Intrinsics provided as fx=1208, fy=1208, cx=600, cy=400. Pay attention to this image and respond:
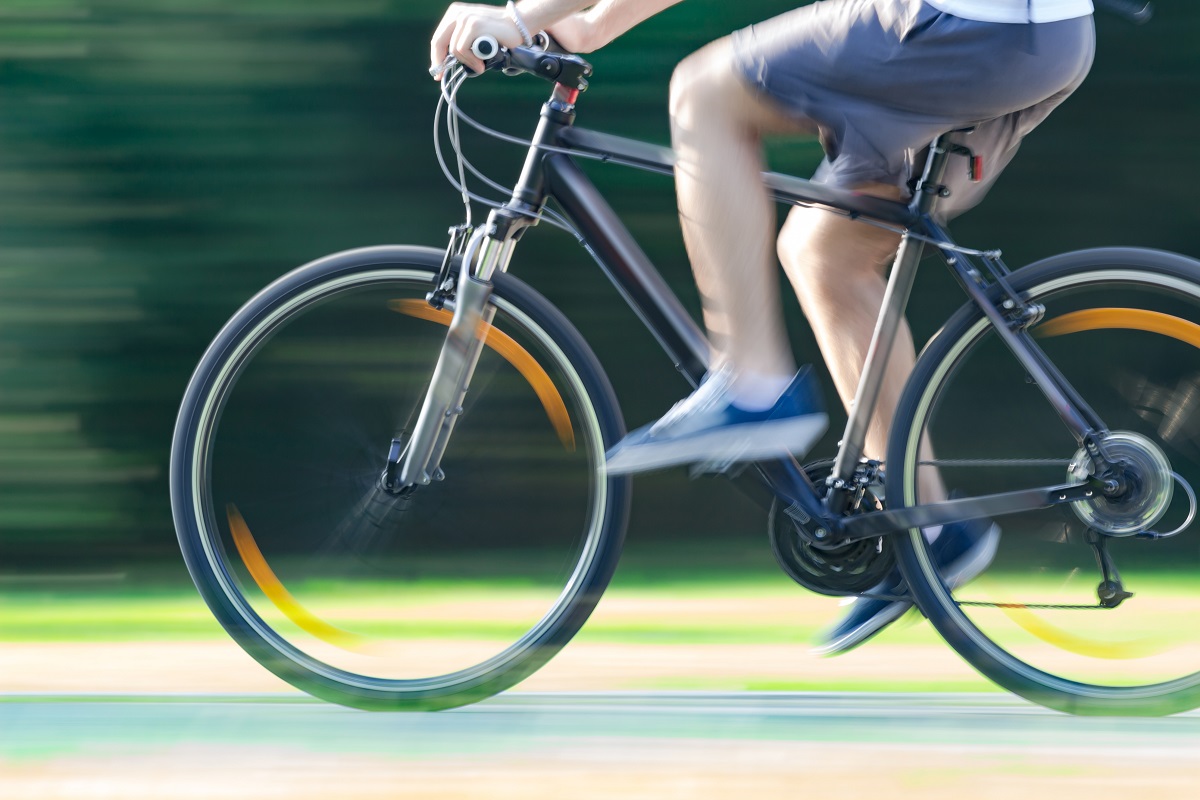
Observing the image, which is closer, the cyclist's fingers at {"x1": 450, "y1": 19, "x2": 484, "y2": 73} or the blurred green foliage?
the cyclist's fingers at {"x1": 450, "y1": 19, "x2": 484, "y2": 73}

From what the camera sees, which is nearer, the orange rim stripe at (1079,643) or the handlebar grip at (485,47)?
the handlebar grip at (485,47)

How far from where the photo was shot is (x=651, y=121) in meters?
3.05

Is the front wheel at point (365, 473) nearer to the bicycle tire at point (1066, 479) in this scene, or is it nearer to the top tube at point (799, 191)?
the top tube at point (799, 191)

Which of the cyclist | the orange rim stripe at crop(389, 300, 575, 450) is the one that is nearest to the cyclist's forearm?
the cyclist

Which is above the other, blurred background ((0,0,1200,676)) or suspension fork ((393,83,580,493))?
blurred background ((0,0,1200,676))

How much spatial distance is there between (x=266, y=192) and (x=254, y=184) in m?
0.04

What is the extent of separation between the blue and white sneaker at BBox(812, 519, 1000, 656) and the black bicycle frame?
86mm

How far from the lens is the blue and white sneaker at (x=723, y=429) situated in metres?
2.00

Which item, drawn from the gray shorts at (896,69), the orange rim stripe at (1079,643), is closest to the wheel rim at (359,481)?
the gray shorts at (896,69)

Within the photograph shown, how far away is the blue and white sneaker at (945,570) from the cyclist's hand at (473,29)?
117 centimetres

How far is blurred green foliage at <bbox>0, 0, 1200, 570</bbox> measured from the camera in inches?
118

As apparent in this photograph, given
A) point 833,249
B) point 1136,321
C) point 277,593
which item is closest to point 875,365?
point 833,249

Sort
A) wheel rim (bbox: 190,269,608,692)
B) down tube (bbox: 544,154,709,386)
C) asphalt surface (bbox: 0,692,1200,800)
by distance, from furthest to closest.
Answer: wheel rim (bbox: 190,269,608,692) < down tube (bbox: 544,154,709,386) < asphalt surface (bbox: 0,692,1200,800)

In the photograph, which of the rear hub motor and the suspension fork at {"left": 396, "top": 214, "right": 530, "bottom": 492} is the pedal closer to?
the suspension fork at {"left": 396, "top": 214, "right": 530, "bottom": 492}
